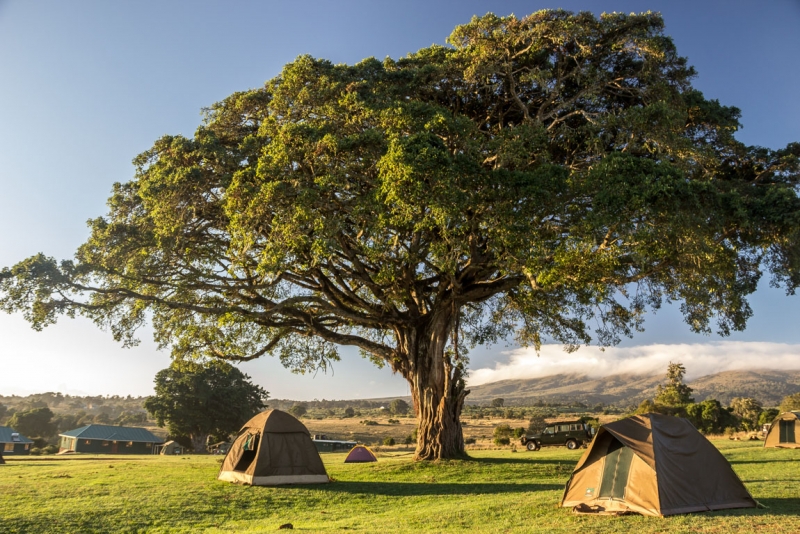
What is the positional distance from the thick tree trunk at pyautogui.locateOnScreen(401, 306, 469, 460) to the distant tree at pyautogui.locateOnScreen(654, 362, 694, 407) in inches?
1641

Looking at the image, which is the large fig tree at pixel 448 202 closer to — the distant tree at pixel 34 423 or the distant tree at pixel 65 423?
the distant tree at pixel 34 423

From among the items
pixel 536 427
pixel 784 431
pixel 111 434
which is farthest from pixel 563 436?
pixel 111 434

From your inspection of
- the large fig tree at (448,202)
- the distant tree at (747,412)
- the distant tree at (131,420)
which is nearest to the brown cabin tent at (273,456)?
the large fig tree at (448,202)

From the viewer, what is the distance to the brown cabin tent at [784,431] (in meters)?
29.3

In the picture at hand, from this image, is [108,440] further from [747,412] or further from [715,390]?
[715,390]

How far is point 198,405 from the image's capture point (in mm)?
54875

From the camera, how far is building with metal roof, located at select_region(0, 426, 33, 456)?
53.8m

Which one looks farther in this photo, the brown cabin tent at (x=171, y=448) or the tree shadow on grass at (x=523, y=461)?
the brown cabin tent at (x=171, y=448)

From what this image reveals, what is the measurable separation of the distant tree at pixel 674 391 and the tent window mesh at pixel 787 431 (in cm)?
2703

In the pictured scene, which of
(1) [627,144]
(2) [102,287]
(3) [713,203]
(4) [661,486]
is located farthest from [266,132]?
(4) [661,486]

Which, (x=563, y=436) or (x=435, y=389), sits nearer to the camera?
(x=435, y=389)

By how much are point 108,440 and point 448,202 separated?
60.1m

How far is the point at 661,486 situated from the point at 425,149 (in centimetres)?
939

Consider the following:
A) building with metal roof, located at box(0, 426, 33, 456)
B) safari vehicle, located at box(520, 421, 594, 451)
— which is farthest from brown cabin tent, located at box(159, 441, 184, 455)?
safari vehicle, located at box(520, 421, 594, 451)
